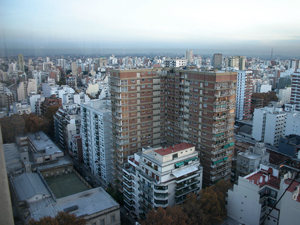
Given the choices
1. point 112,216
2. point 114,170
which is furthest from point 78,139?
point 112,216

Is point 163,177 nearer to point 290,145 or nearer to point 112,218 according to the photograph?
point 112,218

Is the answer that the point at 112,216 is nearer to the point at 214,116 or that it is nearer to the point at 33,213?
the point at 33,213

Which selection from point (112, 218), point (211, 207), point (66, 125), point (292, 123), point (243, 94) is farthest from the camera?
point (243, 94)

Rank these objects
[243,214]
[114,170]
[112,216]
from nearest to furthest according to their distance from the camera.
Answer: [243,214], [112,216], [114,170]

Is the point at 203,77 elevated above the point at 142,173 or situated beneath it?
elevated above

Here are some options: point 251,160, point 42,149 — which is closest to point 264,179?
point 251,160

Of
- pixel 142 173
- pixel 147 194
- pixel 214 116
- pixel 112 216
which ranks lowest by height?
pixel 112 216

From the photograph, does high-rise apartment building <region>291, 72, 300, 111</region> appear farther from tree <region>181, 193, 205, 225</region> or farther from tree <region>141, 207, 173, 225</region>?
tree <region>141, 207, 173, 225</region>

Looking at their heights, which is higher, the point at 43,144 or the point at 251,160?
the point at 251,160
